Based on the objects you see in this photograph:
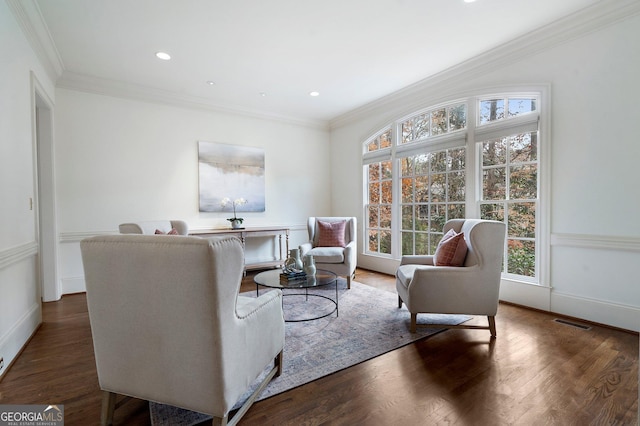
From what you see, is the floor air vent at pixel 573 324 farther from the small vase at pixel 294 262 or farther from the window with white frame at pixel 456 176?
the small vase at pixel 294 262

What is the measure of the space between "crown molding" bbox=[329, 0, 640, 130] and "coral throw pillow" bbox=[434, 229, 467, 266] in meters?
2.13

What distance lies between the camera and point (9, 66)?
2.26m

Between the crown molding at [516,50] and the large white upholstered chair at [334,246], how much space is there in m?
1.96

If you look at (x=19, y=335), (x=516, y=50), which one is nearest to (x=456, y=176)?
(x=516, y=50)

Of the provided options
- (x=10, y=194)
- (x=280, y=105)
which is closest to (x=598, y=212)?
(x=280, y=105)

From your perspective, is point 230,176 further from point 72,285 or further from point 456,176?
point 456,176

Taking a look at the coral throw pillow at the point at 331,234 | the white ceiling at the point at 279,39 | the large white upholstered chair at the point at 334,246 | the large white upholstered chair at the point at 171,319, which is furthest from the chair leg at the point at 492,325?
the white ceiling at the point at 279,39

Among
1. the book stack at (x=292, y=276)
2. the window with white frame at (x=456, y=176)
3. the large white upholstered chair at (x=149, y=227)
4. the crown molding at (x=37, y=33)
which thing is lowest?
the book stack at (x=292, y=276)

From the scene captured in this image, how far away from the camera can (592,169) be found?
8.86ft

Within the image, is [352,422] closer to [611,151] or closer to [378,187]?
[611,151]

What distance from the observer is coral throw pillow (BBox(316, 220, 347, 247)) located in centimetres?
439

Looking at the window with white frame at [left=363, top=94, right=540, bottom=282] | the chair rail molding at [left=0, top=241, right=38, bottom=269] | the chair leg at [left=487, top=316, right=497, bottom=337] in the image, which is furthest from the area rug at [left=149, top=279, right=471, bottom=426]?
the chair rail molding at [left=0, top=241, right=38, bottom=269]

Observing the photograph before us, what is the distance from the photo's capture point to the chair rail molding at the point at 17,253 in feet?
6.80

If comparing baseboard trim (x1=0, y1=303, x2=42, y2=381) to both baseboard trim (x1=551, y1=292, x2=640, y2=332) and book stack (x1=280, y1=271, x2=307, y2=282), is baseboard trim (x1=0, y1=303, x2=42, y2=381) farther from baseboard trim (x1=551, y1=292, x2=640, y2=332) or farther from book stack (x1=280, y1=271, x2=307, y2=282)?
baseboard trim (x1=551, y1=292, x2=640, y2=332)
